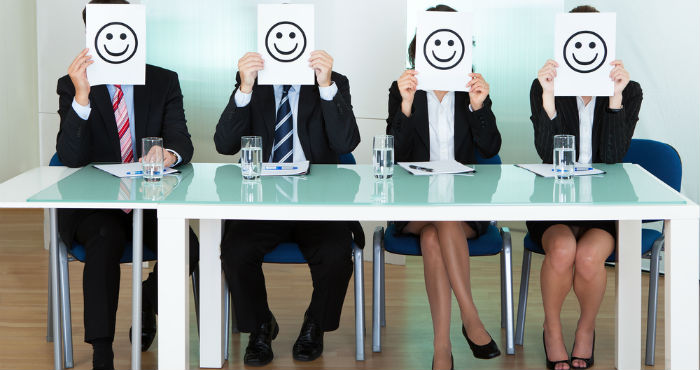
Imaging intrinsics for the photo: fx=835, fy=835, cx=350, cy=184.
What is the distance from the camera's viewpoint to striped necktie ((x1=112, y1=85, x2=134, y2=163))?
3191 millimetres

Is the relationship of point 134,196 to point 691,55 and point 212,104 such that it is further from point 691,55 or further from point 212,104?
point 691,55

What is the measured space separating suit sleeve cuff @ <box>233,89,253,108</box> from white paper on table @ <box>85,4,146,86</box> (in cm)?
37

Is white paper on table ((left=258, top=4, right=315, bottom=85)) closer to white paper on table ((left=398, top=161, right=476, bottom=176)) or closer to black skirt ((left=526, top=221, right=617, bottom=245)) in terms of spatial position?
white paper on table ((left=398, top=161, right=476, bottom=176))

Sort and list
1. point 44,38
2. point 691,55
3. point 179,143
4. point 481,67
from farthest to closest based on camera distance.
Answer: point 481,67 → point 44,38 → point 691,55 → point 179,143

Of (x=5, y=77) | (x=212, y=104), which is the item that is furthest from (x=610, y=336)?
(x=5, y=77)

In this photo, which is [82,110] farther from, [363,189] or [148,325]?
[363,189]

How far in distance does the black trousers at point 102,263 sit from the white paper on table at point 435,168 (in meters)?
0.97

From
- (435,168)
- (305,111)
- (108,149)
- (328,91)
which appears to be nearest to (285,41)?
(328,91)

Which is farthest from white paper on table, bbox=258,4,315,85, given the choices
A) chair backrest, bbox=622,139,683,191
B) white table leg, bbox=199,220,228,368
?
chair backrest, bbox=622,139,683,191

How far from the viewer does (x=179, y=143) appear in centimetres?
318

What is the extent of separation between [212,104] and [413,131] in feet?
6.33

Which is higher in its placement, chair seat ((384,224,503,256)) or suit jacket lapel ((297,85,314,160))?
suit jacket lapel ((297,85,314,160))

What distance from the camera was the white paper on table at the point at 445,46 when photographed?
118 inches

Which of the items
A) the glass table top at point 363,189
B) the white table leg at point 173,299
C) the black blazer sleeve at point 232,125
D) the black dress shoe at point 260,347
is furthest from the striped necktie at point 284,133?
the white table leg at point 173,299
